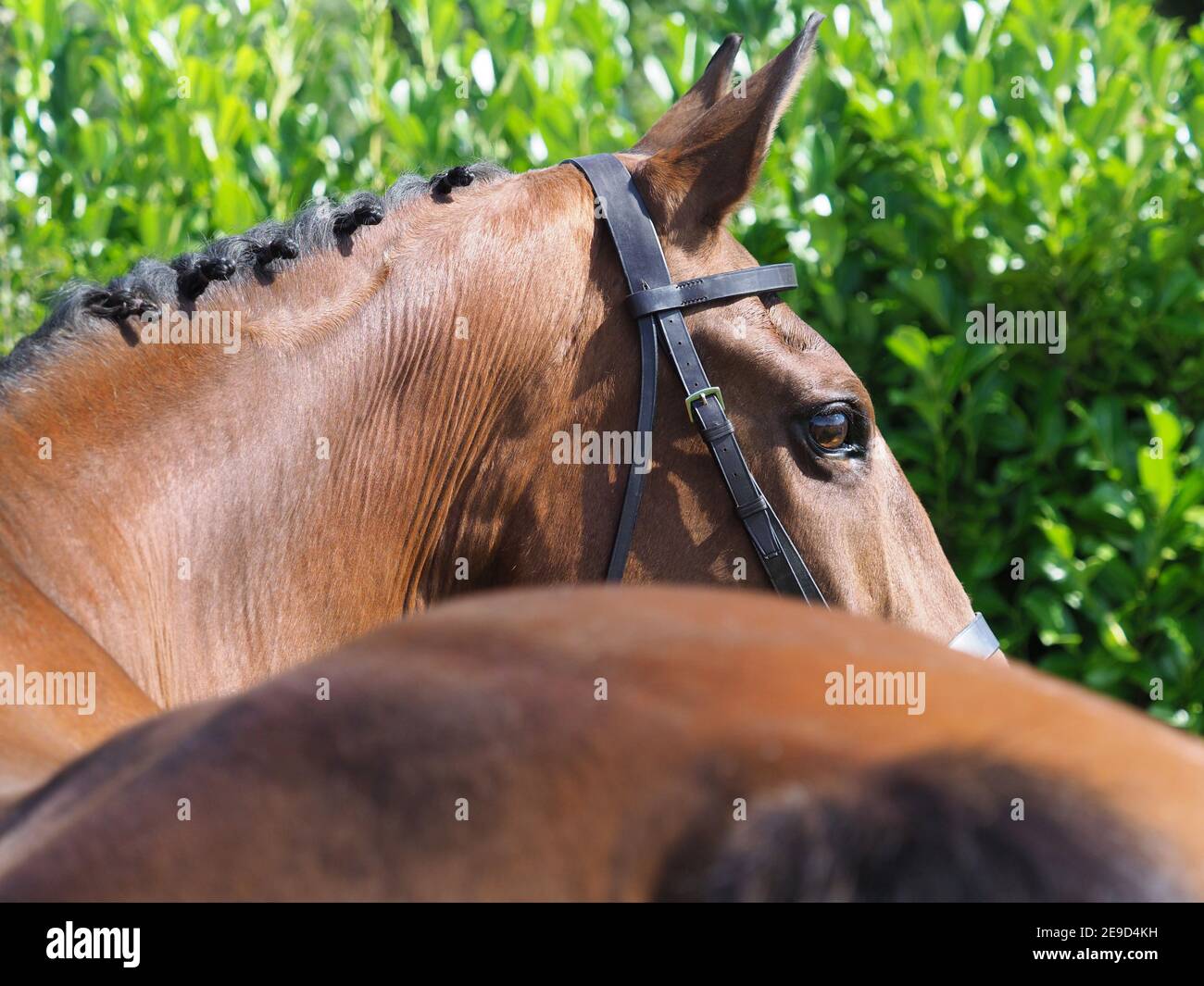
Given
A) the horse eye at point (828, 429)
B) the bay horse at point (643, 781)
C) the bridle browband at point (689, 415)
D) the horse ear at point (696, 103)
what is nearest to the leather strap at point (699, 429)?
the bridle browband at point (689, 415)

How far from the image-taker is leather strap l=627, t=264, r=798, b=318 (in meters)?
2.22

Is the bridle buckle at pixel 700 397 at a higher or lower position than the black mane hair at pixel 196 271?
lower

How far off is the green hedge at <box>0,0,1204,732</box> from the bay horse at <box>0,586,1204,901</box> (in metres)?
3.15

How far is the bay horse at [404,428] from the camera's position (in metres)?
A: 1.95

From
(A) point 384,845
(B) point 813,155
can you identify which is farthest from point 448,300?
(B) point 813,155

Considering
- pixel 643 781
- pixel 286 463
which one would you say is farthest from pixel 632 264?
pixel 643 781

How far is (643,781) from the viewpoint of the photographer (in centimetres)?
86

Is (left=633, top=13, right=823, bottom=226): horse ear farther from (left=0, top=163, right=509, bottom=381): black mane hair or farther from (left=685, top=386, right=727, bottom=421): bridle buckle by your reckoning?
(left=0, top=163, right=509, bottom=381): black mane hair

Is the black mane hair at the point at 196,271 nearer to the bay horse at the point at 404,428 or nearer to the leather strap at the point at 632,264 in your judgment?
the bay horse at the point at 404,428

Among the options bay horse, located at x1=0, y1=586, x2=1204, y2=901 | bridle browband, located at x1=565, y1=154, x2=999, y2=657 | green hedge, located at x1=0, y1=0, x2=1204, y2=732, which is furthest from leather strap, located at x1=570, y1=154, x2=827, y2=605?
green hedge, located at x1=0, y1=0, x2=1204, y2=732

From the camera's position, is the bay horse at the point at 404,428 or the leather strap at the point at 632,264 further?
the leather strap at the point at 632,264

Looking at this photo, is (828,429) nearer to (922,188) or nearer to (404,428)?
(404,428)

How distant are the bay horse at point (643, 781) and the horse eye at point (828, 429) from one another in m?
1.28

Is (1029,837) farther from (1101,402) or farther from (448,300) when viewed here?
(1101,402)
